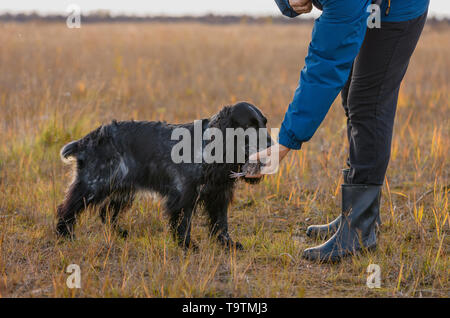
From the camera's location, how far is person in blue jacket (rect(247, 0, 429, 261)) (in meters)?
2.76

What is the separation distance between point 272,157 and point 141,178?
149 cm

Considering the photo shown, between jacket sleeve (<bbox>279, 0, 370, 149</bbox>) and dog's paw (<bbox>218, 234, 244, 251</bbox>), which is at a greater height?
Result: jacket sleeve (<bbox>279, 0, 370, 149</bbox>)

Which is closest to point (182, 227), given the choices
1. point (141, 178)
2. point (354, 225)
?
point (141, 178)

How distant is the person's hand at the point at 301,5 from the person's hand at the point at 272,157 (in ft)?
2.67

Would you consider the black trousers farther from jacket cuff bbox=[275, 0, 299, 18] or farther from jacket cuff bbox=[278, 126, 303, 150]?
jacket cuff bbox=[278, 126, 303, 150]

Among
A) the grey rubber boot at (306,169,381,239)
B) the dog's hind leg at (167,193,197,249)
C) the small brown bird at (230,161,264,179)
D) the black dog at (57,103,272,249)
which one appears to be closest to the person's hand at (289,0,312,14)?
the small brown bird at (230,161,264,179)

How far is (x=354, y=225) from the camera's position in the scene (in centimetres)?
353

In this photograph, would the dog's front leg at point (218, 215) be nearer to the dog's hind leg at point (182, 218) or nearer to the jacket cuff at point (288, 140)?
the dog's hind leg at point (182, 218)

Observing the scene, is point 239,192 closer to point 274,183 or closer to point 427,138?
point 274,183

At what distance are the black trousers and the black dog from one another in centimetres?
83

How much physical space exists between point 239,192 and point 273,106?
415cm
